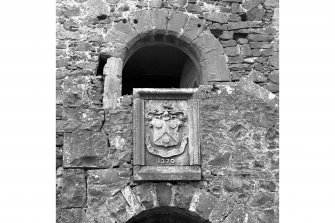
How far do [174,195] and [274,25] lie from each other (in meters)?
2.56

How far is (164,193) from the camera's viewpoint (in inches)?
378

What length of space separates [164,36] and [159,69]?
2.62 meters

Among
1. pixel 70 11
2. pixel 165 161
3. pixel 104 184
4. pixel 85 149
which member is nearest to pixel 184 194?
pixel 165 161

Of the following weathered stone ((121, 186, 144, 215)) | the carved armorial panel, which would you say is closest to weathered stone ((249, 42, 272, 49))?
the carved armorial panel

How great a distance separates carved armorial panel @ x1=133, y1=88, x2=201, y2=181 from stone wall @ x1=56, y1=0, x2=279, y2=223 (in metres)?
0.13

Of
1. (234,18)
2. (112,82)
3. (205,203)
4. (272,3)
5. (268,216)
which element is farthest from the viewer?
(272,3)

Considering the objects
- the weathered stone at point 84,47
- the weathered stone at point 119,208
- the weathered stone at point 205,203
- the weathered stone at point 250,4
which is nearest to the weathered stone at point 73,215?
the weathered stone at point 119,208

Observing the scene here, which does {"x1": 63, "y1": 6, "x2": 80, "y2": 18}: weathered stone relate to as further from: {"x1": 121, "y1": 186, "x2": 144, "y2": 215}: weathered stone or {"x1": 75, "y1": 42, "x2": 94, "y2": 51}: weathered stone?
{"x1": 121, "y1": 186, "x2": 144, "y2": 215}: weathered stone

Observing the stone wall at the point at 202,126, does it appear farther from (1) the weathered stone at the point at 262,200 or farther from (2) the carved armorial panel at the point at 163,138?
(2) the carved armorial panel at the point at 163,138

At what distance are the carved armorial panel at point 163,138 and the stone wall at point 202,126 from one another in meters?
0.13

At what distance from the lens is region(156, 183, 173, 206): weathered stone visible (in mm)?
9570

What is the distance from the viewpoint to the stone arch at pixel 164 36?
998cm

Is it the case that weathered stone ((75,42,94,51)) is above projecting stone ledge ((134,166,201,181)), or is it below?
above

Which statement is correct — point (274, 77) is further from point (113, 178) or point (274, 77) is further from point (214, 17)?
point (113, 178)
